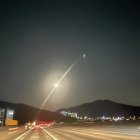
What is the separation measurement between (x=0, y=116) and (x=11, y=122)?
59260 millimetres

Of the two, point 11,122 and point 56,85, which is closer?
point 56,85

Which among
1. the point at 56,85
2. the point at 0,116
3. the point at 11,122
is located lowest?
the point at 56,85

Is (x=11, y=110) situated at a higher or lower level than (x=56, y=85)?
higher

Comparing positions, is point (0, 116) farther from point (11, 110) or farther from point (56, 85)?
point (56, 85)

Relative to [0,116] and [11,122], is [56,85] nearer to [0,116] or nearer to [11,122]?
[11,122]

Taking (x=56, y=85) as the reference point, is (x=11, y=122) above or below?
above

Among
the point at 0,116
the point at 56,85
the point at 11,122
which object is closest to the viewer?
the point at 56,85

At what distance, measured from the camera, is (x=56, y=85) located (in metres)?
51.6

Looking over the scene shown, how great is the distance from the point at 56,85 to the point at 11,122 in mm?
80415

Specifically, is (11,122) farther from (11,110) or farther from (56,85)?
(56,85)

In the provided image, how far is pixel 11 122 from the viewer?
127 metres

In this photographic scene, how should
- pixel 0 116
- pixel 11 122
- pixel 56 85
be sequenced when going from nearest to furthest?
pixel 56 85 → pixel 11 122 → pixel 0 116

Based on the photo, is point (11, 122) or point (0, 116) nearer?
point (11, 122)

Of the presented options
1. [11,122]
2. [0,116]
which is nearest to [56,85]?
[11,122]
